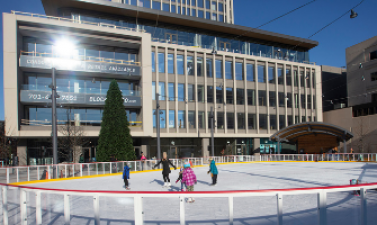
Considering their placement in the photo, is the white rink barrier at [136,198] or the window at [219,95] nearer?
the white rink barrier at [136,198]

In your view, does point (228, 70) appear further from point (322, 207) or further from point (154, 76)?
point (322, 207)

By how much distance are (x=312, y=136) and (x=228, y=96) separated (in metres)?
12.7

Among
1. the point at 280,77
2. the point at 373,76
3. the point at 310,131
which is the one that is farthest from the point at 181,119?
the point at 373,76

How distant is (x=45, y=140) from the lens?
3142cm

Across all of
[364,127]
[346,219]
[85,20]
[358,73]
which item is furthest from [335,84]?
[346,219]

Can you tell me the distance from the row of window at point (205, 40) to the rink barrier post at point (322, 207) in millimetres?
32838

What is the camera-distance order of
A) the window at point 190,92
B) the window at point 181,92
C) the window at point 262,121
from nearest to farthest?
the window at point 181,92
the window at point 190,92
the window at point 262,121

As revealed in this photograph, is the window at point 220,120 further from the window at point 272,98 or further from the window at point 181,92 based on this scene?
the window at point 272,98

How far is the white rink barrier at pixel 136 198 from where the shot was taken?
Result: 14.2 feet

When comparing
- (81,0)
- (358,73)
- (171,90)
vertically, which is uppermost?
(81,0)

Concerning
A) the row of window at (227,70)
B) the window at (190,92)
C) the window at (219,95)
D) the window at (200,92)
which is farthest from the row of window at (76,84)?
the window at (219,95)

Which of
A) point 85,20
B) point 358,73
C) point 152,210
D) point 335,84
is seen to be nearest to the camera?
point 152,210

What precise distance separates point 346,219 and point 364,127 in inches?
1613

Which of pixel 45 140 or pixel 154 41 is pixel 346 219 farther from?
pixel 154 41
